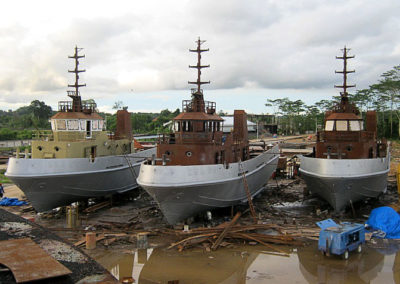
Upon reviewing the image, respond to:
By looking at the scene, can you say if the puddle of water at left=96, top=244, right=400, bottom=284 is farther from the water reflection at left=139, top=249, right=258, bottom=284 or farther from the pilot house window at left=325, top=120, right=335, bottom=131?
the pilot house window at left=325, top=120, right=335, bottom=131

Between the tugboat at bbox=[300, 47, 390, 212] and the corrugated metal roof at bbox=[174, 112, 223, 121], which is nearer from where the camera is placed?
the tugboat at bbox=[300, 47, 390, 212]

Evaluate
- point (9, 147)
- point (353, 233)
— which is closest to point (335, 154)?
point (353, 233)

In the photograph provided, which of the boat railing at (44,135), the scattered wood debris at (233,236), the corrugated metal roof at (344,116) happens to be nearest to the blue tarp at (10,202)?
the boat railing at (44,135)

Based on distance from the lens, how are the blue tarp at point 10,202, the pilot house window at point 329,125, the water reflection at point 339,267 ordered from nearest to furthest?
the water reflection at point 339,267
the pilot house window at point 329,125
the blue tarp at point 10,202

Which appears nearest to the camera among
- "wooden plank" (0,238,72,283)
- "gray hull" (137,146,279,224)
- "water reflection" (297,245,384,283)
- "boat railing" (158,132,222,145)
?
"wooden plank" (0,238,72,283)

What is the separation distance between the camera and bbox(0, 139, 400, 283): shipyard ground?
1186cm

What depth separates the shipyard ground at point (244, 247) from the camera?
11.9 metres

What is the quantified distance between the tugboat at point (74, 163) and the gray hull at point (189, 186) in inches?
174

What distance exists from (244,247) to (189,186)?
3.17 m

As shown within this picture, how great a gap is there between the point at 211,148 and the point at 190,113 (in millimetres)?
2196

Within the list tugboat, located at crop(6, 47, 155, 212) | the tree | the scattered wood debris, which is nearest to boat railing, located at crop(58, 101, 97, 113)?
tugboat, located at crop(6, 47, 155, 212)

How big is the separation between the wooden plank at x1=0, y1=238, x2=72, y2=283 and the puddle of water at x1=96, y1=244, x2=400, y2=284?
3217 mm

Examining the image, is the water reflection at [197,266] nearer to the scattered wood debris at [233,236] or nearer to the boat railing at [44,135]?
the scattered wood debris at [233,236]

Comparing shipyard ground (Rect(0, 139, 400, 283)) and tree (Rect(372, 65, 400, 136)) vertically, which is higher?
tree (Rect(372, 65, 400, 136))
